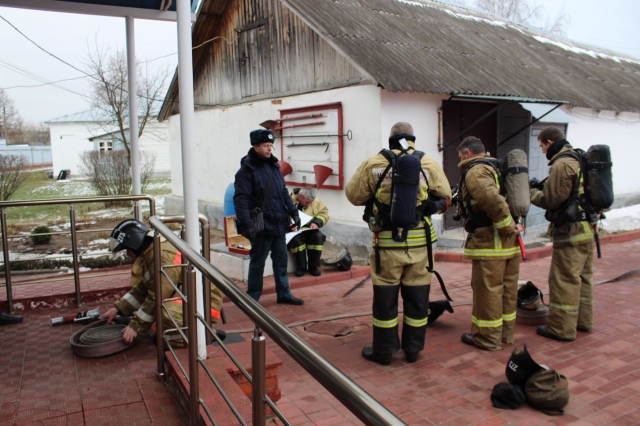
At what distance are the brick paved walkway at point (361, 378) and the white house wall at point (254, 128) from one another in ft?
5.12

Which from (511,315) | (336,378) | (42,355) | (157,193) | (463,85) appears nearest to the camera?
(336,378)

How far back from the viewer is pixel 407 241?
14.5ft

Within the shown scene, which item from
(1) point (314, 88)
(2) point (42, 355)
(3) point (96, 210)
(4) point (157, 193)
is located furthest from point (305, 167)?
(4) point (157, 193)

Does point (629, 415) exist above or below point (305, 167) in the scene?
below

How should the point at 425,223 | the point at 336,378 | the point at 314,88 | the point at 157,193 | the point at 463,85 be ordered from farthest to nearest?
1. the point at 157,193
2. the point at 314,88
3. the point at 463,85
4. the point at 425,223
5. the point at 336,378

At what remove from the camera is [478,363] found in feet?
14.8

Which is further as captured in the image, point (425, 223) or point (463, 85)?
point (463, 85)

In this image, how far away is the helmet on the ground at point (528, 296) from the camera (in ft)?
18.0

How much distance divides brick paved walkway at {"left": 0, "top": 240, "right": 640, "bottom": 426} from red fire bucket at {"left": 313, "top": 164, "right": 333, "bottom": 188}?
4.02 meters

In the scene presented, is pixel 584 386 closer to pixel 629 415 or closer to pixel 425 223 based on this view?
pixel 629 415

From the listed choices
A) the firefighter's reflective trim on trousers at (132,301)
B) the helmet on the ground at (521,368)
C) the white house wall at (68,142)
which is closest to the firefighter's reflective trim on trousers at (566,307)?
the helmet on the ground at (521,368)

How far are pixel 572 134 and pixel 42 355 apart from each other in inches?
467

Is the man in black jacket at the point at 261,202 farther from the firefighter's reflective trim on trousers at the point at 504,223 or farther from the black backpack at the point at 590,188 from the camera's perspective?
the black backpack at the point at 590,188

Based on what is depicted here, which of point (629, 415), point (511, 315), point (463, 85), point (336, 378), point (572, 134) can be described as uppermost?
point (463, 85)
